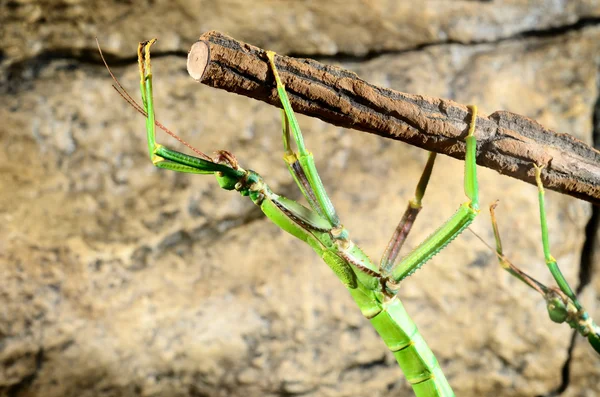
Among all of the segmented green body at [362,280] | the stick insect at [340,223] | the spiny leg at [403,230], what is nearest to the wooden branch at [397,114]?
the stick insect at [340,223]

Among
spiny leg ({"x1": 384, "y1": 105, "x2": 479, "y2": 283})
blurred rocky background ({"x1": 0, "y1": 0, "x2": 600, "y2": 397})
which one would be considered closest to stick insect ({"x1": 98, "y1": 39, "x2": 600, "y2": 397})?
→ spiny leg ({"x1": 384, "y1": 105, "x2": 479, "y2": 283})

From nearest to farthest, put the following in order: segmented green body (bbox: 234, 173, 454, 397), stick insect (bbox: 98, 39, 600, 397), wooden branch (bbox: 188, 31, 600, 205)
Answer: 1. wooden branch (bbox: 188, 31, 600, 205)
2. stick insect (bbox: 98, 39, 600, 397)
3. segmented green body (bbox: 234, 173, 454, 397)

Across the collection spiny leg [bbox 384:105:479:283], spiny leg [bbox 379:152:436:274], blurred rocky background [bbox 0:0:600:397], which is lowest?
spiny leg [bbox 384:105:479:283]

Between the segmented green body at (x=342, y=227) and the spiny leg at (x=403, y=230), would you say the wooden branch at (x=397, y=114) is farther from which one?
the spiny leg at (x=403, y=230)

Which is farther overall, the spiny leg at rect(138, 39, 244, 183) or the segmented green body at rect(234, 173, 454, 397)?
the segmented green body at rect(234, 173, 454, 397)

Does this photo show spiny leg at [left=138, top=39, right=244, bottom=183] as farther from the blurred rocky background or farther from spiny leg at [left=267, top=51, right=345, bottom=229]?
the blurred rocky background

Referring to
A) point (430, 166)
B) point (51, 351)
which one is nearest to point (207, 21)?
point (430, 166)

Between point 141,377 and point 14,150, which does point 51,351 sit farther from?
point 14,150
